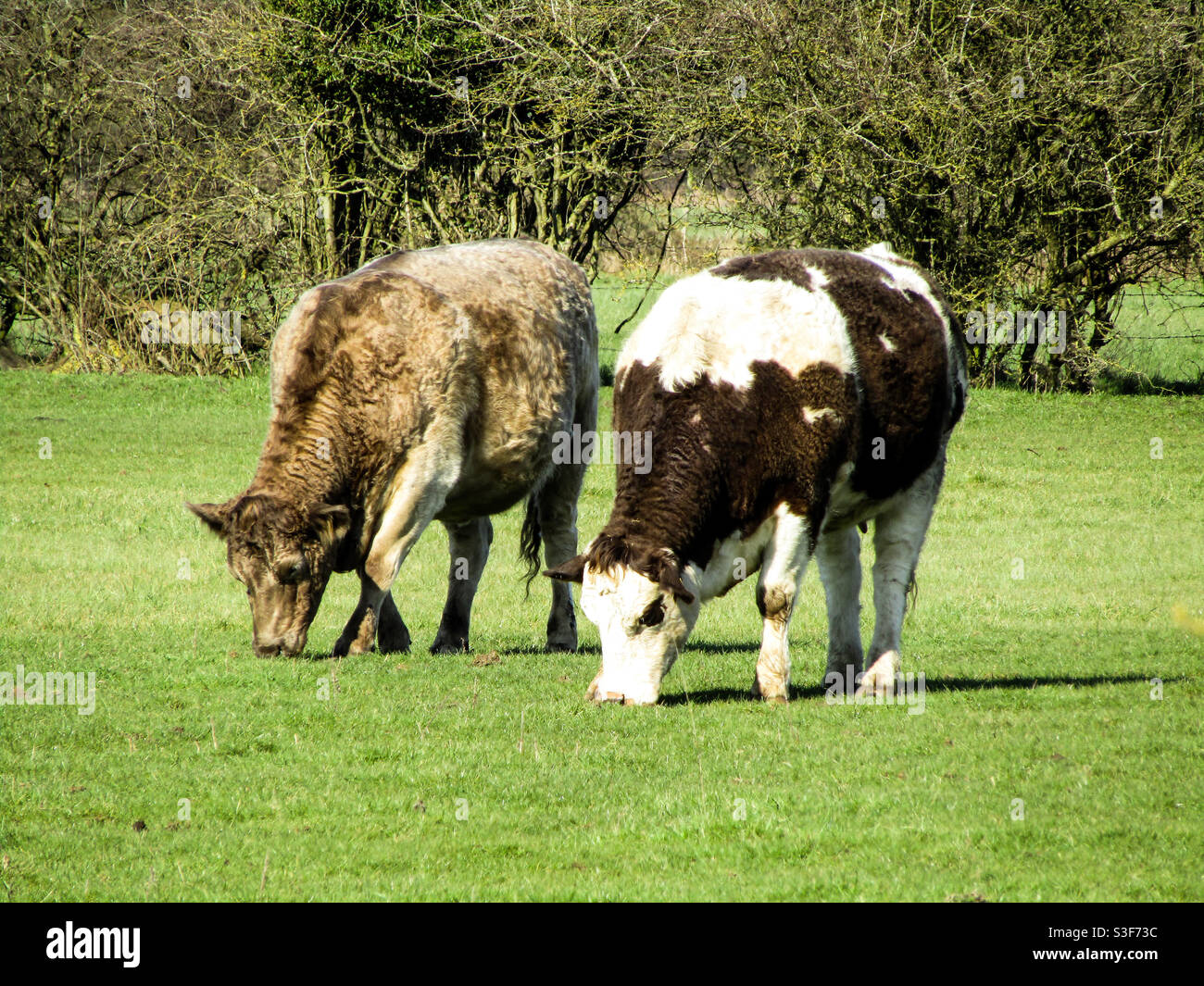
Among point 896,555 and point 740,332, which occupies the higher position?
point 740,332

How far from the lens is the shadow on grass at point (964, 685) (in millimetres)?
8773

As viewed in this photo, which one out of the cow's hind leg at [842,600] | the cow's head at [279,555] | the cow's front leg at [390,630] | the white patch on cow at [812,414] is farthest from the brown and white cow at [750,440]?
the cow's front leg at [390,630]

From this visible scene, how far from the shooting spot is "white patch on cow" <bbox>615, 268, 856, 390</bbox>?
818 cm

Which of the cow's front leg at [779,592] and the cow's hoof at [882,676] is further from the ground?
the cow's front leg at [779,592]

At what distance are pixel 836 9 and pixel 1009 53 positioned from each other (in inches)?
112

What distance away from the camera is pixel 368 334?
31.9ft

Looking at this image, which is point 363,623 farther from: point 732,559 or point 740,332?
point 740,332

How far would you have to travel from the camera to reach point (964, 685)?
9.57 metres

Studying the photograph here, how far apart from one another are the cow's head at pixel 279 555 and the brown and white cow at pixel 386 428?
10 mm

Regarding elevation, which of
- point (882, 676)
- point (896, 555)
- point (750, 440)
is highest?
point (750, 440)

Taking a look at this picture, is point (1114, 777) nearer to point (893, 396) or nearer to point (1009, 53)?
point (893, 396)

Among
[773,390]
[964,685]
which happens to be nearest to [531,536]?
[964,685]

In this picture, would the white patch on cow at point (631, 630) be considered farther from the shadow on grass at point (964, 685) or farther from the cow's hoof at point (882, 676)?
the cow's hoof at point (882, 676)

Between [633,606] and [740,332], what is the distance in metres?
1.72
